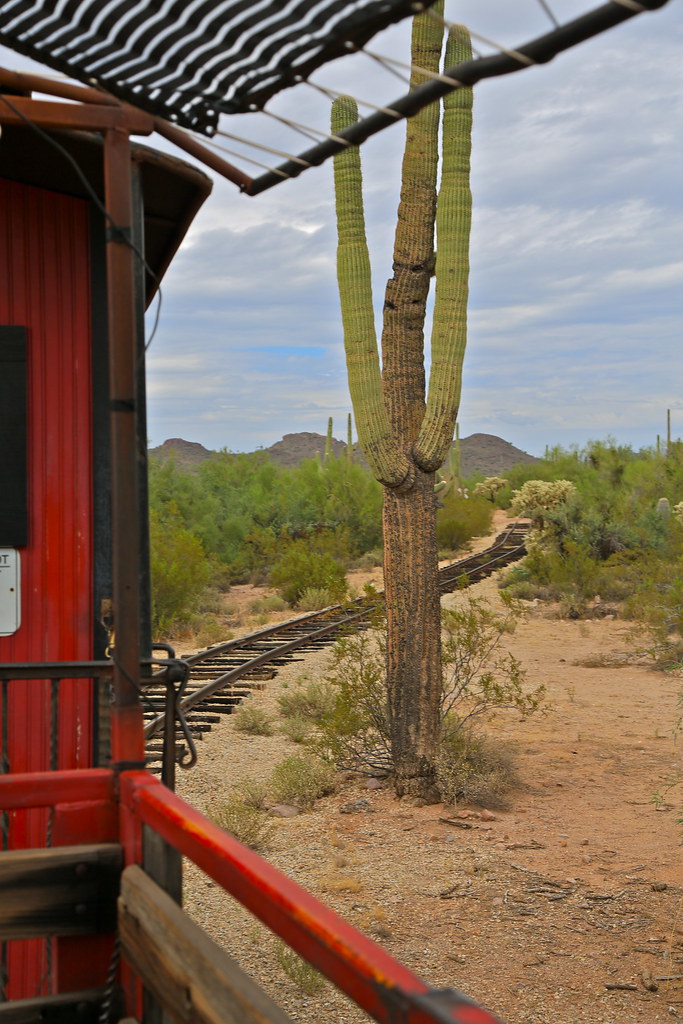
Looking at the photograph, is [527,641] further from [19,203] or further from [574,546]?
[19,203]

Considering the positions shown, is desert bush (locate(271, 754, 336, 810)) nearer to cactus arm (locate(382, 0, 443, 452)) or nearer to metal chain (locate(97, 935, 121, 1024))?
cactus arm (locate(382, 0, 443, 452))

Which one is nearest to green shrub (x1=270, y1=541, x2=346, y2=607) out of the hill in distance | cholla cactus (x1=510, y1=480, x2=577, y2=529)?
cholla cactus (x1=510, y1=480, x2=577, y2=529)

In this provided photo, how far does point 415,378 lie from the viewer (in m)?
9.20

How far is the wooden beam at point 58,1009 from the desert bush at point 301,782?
565cm

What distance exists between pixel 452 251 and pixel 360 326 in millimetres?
1082

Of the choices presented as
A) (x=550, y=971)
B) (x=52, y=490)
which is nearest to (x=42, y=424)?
(x=52, y=490)

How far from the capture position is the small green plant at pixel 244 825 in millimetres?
7340

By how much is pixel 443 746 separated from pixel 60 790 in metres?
6.28

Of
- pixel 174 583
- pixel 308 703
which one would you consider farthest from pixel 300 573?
pixel 308 703

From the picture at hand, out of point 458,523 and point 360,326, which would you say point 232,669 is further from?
point 458,523

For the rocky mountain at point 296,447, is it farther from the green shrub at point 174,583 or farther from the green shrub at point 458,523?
the green shrub at point 174,583

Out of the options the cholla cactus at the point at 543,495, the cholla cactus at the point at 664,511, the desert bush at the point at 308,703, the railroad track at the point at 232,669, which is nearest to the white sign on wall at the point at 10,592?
the railroad track at the point at 232,669

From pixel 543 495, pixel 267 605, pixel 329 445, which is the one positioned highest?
Answer: pixel 329 445

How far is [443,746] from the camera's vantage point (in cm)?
904
